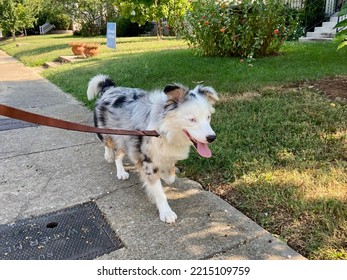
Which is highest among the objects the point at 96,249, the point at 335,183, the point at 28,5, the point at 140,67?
the point at 28,5

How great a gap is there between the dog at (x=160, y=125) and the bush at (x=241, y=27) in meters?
6.37

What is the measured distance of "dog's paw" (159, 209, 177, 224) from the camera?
9.96ft

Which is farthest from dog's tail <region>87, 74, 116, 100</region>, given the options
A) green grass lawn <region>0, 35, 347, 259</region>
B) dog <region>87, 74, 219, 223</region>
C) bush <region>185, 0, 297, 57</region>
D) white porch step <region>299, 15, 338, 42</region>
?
white porch step <region>299, 15, 338, 42</region>

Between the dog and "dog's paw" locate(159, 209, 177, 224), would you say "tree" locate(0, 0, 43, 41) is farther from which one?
"dog's paw" locate(159, 209, 177, 224)

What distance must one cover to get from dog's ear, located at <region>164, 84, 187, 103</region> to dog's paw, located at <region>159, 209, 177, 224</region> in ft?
3.27

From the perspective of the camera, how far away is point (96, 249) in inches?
108

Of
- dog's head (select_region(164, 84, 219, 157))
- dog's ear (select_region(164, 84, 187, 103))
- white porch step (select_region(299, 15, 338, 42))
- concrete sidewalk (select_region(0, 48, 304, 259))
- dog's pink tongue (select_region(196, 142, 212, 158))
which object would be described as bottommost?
concrete sidewalk (select_region(0, 48, 304, 259))

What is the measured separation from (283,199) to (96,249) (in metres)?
1.70

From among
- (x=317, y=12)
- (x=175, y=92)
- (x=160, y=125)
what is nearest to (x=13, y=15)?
(x=317, y=12)

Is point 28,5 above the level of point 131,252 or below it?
above

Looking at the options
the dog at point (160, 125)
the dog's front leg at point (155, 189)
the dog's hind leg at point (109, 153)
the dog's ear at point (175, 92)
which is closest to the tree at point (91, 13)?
the dog's hind leg at point (109, 153)

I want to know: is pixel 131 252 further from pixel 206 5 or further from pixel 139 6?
pixel 139 6

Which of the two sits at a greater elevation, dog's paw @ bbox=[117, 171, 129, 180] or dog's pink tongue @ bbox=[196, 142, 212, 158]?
dog's pink tongue @ bbox=[196, 142, 212, 158]
